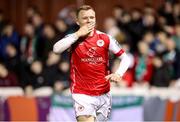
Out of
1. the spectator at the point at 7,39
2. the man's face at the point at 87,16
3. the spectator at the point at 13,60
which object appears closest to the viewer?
the man's face at the point at 87,16

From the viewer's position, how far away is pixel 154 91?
14.5m

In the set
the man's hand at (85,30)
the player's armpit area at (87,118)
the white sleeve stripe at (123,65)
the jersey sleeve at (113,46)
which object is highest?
the man's hand at (85,30)

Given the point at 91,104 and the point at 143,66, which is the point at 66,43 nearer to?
the point at 91,104

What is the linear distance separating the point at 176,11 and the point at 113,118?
3.89 meters

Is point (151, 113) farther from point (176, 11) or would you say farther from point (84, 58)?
point (84, 58)

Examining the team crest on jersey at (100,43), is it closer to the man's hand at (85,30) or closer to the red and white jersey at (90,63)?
the red and white jersey at (90,63)

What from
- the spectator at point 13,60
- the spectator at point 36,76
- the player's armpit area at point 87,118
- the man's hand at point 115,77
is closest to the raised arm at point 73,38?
the man's hand at point 115,77

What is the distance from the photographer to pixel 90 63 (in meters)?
9.32

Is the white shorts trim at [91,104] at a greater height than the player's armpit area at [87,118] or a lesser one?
greater

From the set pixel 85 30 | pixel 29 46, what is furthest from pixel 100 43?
pixel 29 46

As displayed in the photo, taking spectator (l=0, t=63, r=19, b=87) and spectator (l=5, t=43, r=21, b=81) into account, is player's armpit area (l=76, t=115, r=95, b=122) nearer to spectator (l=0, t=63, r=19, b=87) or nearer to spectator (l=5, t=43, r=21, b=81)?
spectator (l=0, t=63, r=19, b=87)

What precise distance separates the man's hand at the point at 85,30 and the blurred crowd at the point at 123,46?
520 centimetres

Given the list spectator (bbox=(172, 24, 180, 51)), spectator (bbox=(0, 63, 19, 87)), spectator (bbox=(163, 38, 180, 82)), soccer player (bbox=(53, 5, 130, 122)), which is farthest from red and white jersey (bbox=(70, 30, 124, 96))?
spectator (bbox=(172, 24, 180, 51))

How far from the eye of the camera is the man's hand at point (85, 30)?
9086 mm
